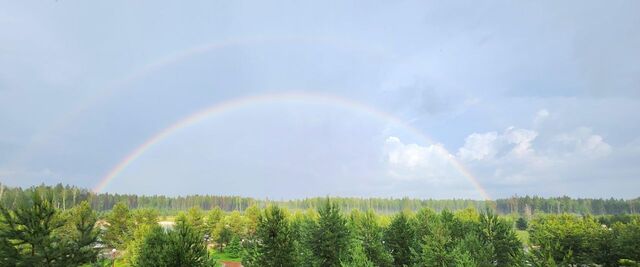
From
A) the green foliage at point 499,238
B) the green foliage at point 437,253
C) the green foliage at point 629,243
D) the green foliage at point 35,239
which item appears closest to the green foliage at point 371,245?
the green foliage at point 437,253

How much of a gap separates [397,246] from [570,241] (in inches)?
968

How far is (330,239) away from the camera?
3400cm

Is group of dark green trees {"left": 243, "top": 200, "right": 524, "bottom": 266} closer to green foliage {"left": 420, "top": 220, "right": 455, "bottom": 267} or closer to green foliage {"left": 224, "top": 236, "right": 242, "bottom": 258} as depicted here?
green foliage {"left": 420, "top": 220, "right": 455, "bottom": 267}

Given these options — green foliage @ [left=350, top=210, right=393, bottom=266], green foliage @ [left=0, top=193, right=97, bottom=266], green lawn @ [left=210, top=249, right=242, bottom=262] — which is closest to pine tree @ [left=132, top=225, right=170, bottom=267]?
green foliage @ [left=0, top=193, right=97, bottom=266]

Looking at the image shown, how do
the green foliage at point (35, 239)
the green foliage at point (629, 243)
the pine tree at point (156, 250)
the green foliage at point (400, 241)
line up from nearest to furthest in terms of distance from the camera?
the green foliage at point (35, 239) → the pine tree at point (156, 250) → the green foliage at point (629, 243) → the green foliage at point (400, 241)

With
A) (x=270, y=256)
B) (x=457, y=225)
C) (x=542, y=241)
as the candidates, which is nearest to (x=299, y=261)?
(x=270, y=256)

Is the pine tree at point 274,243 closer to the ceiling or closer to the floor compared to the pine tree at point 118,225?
closer to the ceiling

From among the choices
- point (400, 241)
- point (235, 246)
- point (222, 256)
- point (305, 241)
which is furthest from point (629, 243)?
point (222, 256)

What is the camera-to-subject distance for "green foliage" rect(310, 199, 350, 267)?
110 ft

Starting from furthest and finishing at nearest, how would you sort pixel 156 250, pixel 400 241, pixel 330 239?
pixel 400 241, pixel 330 239, pixel 156 250

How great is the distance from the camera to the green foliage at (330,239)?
33531 millimetres

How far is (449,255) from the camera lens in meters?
32.7

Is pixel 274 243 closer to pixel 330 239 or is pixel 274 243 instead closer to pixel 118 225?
pixel 330 239

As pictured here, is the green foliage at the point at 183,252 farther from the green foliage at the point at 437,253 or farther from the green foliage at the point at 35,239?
the green foliage at the point at 437,253
